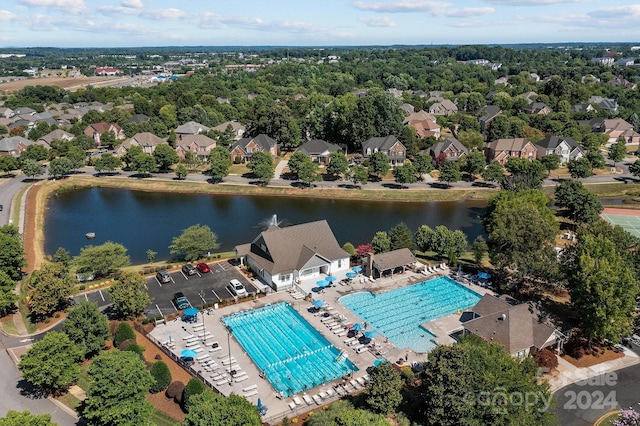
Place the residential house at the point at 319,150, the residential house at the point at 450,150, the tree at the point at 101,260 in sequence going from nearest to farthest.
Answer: the tree at the point at 101,260 → the residential house at the point at 450,150 → the residential house at the point at 319,150

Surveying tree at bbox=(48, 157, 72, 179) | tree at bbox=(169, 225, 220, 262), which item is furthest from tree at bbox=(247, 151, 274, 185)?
tree at bbox=(48, 157, 72, 179)

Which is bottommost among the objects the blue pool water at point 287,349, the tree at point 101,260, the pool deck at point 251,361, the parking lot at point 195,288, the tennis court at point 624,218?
the blue pool water at point 287,349

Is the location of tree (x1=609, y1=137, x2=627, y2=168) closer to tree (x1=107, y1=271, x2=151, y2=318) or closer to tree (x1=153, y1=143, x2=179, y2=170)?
tree (x1=153, y1=143, x2=179, y2=170)

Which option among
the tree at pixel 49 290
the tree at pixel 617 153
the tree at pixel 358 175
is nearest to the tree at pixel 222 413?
the tree at pixel 49 290

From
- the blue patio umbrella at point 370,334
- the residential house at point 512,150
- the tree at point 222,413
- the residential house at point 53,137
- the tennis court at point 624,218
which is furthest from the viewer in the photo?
the residential house at point 53,137

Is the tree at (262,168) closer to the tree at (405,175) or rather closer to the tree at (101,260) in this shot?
the tree at (405,175)

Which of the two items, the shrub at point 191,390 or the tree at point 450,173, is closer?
the shrub at point 191,390

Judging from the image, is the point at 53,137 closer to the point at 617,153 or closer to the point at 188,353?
the point at 188,353
